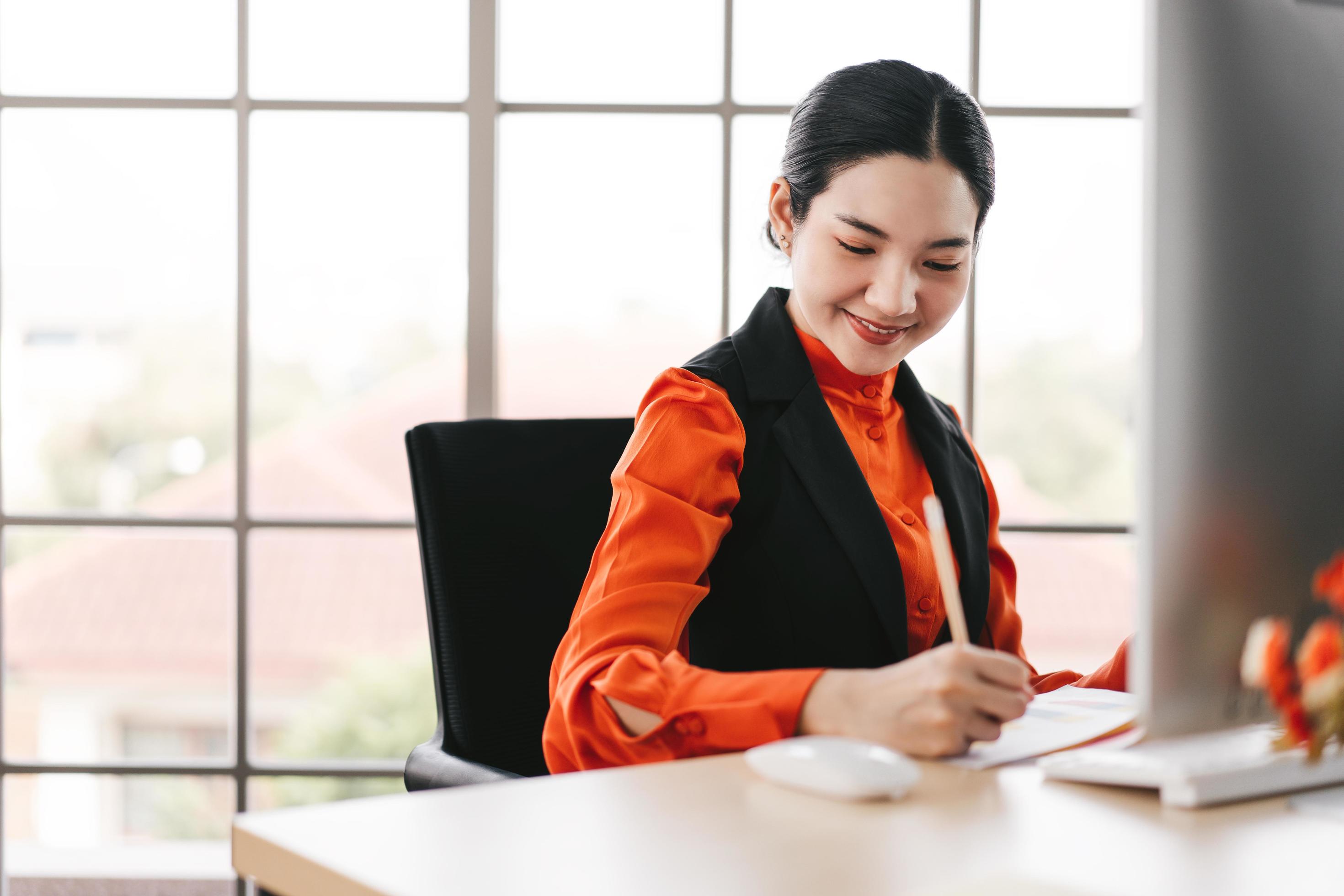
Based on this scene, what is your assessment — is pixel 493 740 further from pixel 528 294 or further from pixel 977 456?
pixel 528 294

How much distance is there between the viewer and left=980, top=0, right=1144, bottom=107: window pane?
6.81ft

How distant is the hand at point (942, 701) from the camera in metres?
0.83

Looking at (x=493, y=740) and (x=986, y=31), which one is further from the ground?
(x=986, y=31)

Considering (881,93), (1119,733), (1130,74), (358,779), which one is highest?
(1130,74)

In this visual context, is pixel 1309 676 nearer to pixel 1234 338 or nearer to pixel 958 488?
pixel 1234 338

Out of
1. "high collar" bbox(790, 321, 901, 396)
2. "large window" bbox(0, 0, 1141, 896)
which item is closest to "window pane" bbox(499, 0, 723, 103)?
"large window" bbox(0, 0, 1141, 896)

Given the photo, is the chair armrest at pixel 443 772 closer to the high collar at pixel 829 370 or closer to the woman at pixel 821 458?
the woman at pixel 821 458

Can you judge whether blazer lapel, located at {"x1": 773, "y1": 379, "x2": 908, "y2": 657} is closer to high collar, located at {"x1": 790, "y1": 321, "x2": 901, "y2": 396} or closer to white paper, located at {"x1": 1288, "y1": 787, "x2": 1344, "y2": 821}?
high collar, located at {"x1": 790, "y1": 321, "x2": 901, "y2": 396}

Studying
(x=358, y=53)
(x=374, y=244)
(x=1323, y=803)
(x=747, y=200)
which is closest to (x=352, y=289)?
(x=374, y=244)

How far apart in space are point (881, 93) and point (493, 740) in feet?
2.95

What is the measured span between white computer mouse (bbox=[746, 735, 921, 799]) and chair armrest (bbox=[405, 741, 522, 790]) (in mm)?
495

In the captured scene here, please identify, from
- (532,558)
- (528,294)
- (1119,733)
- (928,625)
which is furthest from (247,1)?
(1119,733)

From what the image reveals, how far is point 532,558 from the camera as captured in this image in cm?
142

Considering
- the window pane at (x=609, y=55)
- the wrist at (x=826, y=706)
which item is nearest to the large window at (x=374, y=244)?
the window pane at (x=609, y=55)
